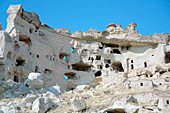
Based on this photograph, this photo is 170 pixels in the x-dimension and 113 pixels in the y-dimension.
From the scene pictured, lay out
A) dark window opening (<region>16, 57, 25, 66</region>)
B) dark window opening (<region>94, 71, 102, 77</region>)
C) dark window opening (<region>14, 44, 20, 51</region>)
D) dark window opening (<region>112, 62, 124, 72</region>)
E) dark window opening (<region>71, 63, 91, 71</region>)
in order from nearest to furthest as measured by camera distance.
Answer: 1. dark window opening (<region>14, 44, 20, 51</region>)
2. dark window opening (<region>16, 57, 25, 66</region>)
3. dark window opening (<region>94, 71, 102, 77</region>)
4. dark window opening (<region>71, 63, 91, 71</region>)
5. dark window opening (<region>112, 62, 124, 72</region>)

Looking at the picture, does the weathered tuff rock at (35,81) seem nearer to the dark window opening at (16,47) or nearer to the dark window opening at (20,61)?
the dark window opening at (20,61)

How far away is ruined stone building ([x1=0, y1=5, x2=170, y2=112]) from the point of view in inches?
1783

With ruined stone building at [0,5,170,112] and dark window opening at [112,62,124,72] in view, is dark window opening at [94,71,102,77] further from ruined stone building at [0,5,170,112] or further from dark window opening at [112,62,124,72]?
dark window opening at [112,62,124,72]

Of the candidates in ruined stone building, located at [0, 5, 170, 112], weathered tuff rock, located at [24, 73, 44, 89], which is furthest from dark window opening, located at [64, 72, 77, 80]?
weathered tuff rock, located at [24, 73, 44, 89]

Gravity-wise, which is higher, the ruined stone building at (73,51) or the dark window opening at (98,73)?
the ruined stone building at (73,51)

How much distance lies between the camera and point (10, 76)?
1715 inches

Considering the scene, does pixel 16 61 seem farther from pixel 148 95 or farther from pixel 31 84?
pixel 148 95

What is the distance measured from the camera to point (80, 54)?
5550cm

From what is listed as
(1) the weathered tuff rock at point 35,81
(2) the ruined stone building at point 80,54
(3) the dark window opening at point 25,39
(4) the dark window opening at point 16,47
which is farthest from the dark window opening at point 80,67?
(1) the weathered tuff rock at point 35,81

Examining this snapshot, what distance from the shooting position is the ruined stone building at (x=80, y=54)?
45281mm

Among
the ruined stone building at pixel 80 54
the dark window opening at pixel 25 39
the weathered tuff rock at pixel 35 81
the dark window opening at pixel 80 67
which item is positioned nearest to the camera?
the weathered tuff rock at pixel 35 81

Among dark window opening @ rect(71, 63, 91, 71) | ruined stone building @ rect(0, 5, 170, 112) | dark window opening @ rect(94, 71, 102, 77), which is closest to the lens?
ruined stone building @ rect(0, 5, 170, 112)

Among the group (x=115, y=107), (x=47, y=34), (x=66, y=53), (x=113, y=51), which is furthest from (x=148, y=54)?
(x=115, y=107)

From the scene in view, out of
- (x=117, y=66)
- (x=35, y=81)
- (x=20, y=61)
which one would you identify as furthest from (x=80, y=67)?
(x=35, y=81)
